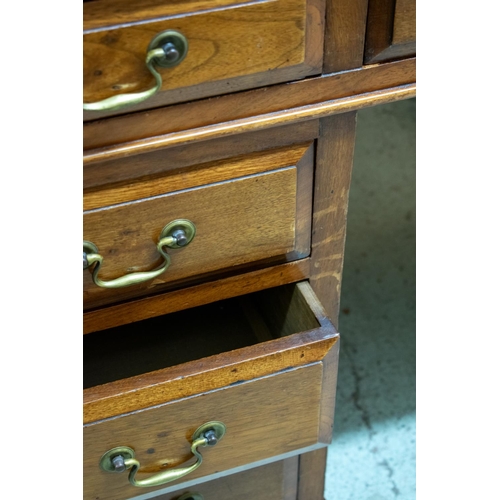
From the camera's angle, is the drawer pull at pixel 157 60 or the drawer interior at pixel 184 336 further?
the drawer interior at pixel 184 336

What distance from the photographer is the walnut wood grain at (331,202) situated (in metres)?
0.65

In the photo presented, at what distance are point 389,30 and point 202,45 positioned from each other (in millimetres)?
151

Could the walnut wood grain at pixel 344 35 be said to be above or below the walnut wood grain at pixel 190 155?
above

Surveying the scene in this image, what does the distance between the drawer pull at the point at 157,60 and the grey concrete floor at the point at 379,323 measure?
61cm

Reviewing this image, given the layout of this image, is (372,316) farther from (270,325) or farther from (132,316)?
(132,316)

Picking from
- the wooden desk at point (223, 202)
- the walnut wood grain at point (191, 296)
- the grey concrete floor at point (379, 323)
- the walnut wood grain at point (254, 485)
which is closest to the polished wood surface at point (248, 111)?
the wooden desk at point (223, 202)

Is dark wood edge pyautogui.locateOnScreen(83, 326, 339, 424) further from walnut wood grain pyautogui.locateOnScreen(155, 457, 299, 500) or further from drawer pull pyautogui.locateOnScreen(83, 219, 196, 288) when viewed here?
walnut wood grain pyautogui.locateOnScreen(155, 457, 299, 500)

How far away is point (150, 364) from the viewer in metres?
0.83

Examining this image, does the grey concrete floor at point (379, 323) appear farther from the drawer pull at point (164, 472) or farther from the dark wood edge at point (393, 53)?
the dark wood edge at point (393, 53)

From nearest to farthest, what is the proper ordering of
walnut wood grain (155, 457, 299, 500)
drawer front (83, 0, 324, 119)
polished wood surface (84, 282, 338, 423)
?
drawer front (83, 0, 324, 119)
polished wood surface (84, 282, 338, 423)
walnut wood grain (155, 457, 299, 500)

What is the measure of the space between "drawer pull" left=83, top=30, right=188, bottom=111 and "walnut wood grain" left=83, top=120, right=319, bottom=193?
0.18 feet

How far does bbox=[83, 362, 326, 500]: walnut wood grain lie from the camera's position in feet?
2.10

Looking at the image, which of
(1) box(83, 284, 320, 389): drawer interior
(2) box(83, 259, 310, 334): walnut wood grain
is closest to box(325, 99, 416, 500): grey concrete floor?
(1) box(83, 284, 320, 389): drawer interior

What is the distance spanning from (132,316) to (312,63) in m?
0.26
